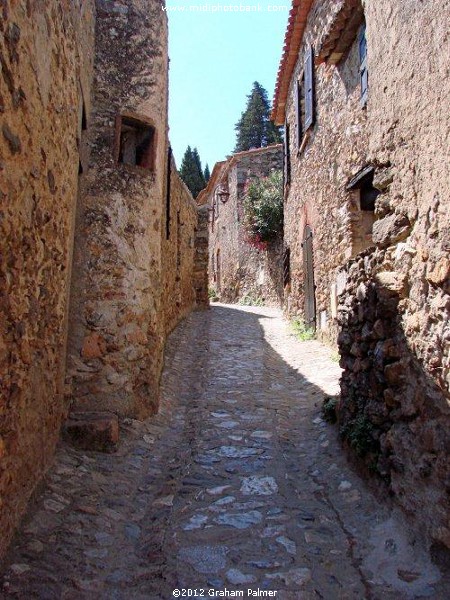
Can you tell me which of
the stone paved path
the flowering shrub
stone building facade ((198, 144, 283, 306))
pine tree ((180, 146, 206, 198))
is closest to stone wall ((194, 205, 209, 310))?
stone building facade ((198, 144, 283, 306))

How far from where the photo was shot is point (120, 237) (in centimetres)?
460

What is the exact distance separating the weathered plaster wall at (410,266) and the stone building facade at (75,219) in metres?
2.07

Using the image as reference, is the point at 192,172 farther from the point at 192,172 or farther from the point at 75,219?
the point at 75,219

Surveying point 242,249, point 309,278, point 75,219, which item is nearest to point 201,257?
point 309,278

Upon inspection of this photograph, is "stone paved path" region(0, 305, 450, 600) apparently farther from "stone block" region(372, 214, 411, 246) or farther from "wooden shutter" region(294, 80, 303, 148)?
"wooden shutter" region(294, 80, 303, 148)

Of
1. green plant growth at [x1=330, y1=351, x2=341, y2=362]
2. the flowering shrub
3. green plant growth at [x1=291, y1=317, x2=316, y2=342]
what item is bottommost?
green plant growth at [x1=330, y1=351, x2=341, y2=362]

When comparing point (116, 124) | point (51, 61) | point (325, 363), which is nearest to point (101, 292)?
point (116, 124)

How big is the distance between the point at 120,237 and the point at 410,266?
9.40 ft

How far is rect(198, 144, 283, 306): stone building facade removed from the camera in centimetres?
1606

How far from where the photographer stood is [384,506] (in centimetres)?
281

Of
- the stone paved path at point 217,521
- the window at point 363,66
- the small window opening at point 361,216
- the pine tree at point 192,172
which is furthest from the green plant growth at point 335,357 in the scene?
the pine tree at point 192,172

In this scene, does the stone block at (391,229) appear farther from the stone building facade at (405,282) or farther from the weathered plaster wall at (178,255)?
the weathered plaster wall at (178,255)

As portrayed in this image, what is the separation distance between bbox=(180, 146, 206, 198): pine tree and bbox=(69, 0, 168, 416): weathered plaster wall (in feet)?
86.2

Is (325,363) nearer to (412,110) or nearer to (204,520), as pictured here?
(204,520)
